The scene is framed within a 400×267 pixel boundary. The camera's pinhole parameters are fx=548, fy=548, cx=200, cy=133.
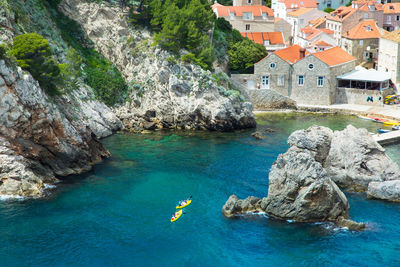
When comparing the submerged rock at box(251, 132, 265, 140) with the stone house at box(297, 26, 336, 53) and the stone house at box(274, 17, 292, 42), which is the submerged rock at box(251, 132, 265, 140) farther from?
→ the stone house at box(274, 17, 292, 42)

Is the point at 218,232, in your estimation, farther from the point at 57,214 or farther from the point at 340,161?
the point at 340,161

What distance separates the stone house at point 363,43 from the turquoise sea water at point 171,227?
47909mm

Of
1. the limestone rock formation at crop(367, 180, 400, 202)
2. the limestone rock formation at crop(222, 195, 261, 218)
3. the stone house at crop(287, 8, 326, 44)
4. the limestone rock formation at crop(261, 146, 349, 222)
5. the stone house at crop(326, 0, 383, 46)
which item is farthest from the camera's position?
the stone house at crop(287, 8, 326, 44)

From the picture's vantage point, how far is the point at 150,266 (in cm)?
3962

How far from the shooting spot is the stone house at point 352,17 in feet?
351

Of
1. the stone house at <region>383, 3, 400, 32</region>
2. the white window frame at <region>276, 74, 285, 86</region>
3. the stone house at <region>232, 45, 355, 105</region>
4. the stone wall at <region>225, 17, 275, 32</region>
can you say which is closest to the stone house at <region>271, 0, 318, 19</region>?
the stone wall at <region>225, 17, 275, 32</region>

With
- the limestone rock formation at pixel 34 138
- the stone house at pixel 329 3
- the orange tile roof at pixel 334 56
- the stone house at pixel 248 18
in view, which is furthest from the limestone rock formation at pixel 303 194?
the stone house at pixel 329 3

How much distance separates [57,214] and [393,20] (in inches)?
3596

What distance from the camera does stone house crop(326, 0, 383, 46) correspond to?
10688 centimetres

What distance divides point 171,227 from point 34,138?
60.1ft

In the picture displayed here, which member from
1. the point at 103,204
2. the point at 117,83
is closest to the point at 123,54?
the point at 117,83

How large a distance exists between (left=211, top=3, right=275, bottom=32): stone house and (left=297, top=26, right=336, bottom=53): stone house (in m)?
7.20

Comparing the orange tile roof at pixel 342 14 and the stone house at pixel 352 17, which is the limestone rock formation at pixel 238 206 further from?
the orange tile roof at pixel 342 14

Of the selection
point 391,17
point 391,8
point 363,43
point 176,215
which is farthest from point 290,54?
point 176,215
